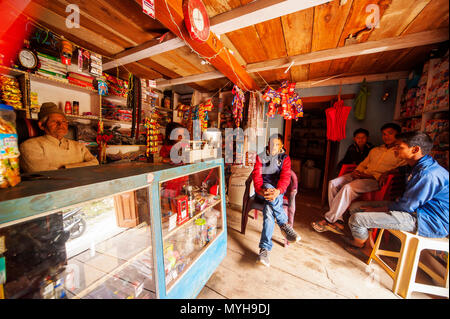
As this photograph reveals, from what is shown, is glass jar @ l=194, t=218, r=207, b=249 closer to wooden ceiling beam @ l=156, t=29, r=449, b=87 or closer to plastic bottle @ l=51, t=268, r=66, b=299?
plastic bottle @ l=51, t=268, r=66, b=299

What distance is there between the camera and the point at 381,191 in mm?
2238

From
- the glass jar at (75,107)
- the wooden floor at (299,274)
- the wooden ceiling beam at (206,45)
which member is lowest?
the wooden floor at (299,274)

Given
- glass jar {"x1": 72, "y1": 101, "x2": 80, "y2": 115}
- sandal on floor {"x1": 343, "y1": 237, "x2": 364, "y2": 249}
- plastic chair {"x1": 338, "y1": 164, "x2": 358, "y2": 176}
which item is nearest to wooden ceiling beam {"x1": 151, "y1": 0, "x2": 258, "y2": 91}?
glass jar {"x1": 72, "y1": 101, "x2": 80, "y2": 115}

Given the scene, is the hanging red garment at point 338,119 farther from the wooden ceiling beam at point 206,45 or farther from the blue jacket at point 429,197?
the blue jacket at point 429,197

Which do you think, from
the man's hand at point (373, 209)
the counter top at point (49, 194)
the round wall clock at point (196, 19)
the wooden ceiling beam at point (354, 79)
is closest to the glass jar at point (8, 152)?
A: the counter top at point (49, 194)

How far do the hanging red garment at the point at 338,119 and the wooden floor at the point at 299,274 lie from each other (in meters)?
2.17

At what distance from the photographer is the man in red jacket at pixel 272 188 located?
193 centimetres

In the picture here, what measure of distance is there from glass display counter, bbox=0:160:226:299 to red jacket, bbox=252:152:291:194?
35.8 inches

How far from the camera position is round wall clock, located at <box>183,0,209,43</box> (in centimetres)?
140

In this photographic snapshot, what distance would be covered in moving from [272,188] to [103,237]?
188cm

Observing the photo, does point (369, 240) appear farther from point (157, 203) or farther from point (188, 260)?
point (157, 203)
